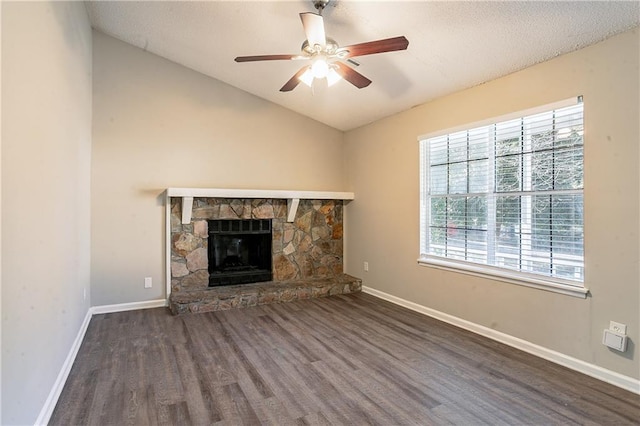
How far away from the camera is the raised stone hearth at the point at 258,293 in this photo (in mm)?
3801

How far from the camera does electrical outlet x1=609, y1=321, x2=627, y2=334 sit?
2.28m

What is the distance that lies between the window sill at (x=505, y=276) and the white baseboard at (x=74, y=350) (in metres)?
3.18

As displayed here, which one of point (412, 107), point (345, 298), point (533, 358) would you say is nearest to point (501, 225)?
point (533, 358)

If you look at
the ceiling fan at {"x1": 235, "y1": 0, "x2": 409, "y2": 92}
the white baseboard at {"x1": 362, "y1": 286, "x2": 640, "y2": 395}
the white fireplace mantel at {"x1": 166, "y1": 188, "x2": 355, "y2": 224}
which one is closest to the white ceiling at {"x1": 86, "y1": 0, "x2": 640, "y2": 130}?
the ceiling fan at {"x1": 235, "y1": 0, "x2": 409, "y2": 92}

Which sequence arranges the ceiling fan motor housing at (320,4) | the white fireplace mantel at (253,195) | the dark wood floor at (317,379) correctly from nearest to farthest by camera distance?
the dark wood floor at (317,379) → the ceiling fan motor housing at (320,4) → the white fireplace mantel at (253,195)

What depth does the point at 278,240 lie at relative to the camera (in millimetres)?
4695

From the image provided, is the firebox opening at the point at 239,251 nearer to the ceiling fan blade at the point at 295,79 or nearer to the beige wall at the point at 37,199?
the beige wall at the point at 37,199

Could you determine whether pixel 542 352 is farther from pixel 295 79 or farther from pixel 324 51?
pixel 295 79

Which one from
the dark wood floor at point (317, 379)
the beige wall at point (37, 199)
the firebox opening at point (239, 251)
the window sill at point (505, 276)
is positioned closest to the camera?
the beige wall at point (37, 199)

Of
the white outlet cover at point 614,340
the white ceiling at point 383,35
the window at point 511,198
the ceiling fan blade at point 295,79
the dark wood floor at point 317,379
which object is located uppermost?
the white ceiling at point 383,35

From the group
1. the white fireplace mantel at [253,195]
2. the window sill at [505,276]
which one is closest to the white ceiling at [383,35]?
the white fireplace mantel at [253,195]

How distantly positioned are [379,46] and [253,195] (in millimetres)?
2498

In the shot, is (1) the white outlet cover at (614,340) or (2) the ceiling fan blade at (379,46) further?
(1) the white outlet cover at (614,340)

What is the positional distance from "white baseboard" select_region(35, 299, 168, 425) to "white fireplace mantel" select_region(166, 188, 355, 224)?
3.46 ft
